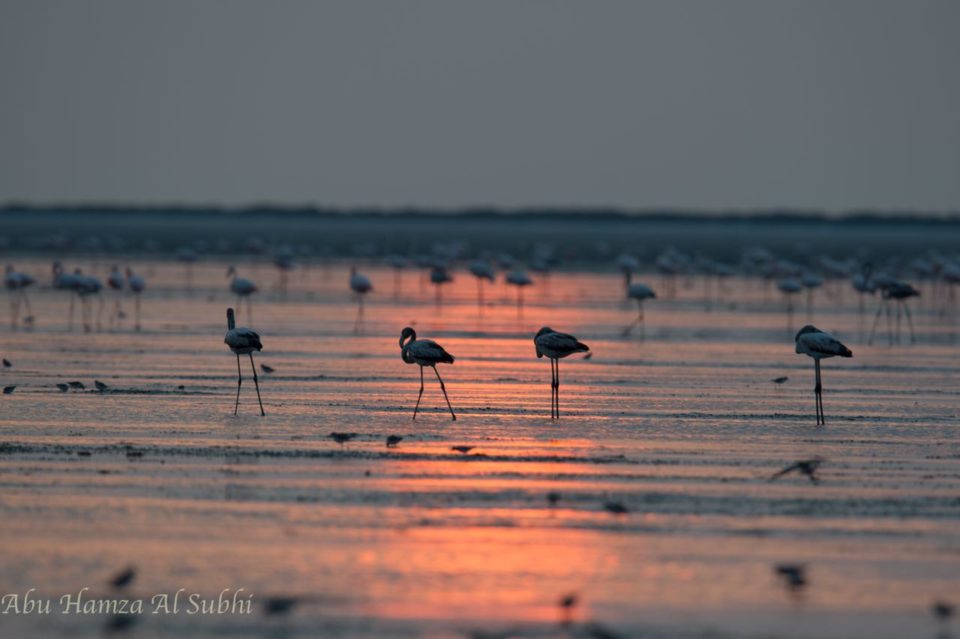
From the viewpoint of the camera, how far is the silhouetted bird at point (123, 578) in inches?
372

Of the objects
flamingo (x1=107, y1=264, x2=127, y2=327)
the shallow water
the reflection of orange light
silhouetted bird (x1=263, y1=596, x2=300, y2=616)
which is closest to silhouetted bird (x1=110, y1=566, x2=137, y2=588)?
the shallow water

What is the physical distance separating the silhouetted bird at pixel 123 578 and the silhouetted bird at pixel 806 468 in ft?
20.1

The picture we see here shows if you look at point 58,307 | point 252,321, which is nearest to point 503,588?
point 252,321

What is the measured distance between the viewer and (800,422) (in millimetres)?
16875

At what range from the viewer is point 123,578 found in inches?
373

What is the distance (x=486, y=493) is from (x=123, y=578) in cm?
370

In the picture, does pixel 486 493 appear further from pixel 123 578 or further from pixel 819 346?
pixel 819 346

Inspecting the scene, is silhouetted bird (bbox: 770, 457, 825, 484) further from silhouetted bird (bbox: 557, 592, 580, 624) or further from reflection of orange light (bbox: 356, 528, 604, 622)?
silhouetted bird (bbox: 557, 592, 580, 624)

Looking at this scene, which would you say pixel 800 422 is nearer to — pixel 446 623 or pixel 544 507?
pixel 544 507

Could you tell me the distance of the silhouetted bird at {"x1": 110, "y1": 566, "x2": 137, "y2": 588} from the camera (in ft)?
31.0

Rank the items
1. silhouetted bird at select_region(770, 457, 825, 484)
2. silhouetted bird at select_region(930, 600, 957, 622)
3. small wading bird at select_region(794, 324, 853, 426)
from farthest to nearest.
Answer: small wading bird at select_region(794, 324, 853, 426)
silhouetted bird at select_region(770, 457, 825, 484)
silhouetted bird at select_region(930, 600, 957, 622)

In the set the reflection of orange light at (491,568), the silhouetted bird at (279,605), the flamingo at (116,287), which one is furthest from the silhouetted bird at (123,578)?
the flamingo at (116,287)

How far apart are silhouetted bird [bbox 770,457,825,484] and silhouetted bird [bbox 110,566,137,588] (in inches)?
241

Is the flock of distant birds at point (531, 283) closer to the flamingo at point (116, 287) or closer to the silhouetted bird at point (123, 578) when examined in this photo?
the flamingo at point (116, 287)
